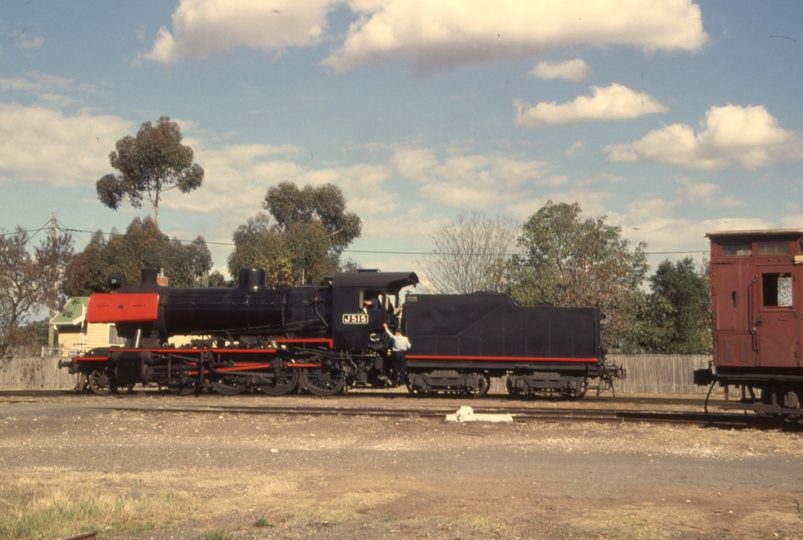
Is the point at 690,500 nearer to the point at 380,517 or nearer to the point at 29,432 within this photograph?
the point at 380,517

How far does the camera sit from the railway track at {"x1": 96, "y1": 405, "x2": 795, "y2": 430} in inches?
576

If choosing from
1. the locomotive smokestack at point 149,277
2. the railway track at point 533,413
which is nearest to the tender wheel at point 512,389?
the railway track at point 533,413

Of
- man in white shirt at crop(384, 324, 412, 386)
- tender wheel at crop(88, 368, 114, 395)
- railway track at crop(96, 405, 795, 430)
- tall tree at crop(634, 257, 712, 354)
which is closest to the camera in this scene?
railway track at crop(96, 405, 795, 430)

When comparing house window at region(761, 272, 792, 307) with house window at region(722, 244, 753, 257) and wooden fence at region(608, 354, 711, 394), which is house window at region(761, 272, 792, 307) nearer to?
house window at region(722, 244, 753, 257)

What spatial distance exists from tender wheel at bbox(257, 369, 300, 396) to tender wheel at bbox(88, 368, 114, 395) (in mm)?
4470

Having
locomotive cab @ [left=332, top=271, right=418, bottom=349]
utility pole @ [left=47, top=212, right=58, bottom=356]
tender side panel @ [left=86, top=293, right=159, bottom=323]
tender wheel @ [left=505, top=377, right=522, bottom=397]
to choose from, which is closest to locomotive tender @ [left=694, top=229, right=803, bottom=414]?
tender wheel @ [left=505, top=377, right=522, bottom=397]

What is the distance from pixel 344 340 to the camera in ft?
66.3

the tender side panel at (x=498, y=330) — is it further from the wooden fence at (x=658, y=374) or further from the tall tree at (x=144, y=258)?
the tall tree at (x=144, y=258)

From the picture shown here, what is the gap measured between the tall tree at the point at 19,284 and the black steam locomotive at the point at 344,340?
16.8 metres

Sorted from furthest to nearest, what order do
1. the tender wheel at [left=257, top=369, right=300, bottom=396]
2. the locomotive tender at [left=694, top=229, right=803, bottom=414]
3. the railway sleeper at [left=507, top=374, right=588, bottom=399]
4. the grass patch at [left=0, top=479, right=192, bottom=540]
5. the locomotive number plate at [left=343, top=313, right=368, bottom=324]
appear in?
the tender wheel at [left=257, top=369, right=300, bottom=396]
the locomotive number plate at [left=343, top=313, right=368, bottom=324]
the railway sleeper at [left=507, top=374, right=588, bottom=399]
the locomotive tender at [left=694, top=229, right=803, bottom=414]
the grass patch at [left=0, top=479, right=192, bottom=540]

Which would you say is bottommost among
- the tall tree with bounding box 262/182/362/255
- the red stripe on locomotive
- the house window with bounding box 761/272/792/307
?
the red stripe on locomotive

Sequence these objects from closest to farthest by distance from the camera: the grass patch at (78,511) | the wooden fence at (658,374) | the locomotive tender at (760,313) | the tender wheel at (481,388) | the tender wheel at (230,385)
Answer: the grass patch at (78,511) < the locomotive tender at (760,313) < the tender wheel at (481,388) < the tender wheel at (230,385) < the wooden fence at (658,374)

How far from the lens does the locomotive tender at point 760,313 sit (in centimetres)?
1349

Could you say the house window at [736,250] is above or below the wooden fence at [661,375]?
above
